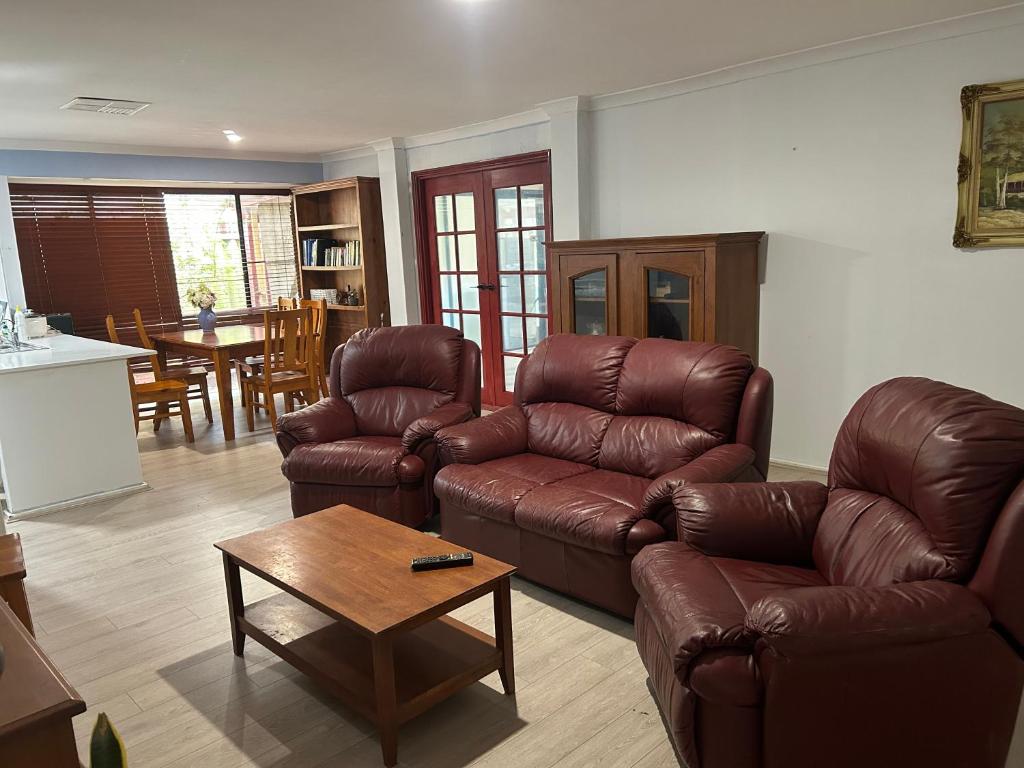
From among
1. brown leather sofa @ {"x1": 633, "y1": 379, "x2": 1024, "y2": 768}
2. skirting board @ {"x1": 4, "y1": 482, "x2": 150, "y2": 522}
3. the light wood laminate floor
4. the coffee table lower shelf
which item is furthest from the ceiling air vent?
brown leather sofa @ {"x1": 633, "y1": 379, "x2": 1024, "y2": 768}

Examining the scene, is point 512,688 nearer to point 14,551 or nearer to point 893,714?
point 893,714

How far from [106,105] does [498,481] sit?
345 cm

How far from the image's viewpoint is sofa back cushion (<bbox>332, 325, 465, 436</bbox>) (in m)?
4.02

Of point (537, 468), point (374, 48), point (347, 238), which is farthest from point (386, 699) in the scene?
point (347, 238)

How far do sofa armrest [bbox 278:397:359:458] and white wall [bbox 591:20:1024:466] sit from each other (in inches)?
91.6

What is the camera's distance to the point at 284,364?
5.83 metres

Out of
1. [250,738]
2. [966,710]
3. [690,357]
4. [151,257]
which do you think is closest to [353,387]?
[690,357]

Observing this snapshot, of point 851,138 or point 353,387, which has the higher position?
point 851,138

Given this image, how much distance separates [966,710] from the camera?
5.64ft

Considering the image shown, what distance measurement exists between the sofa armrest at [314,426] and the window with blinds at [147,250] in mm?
3988

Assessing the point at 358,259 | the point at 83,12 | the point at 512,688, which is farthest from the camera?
the point at 358,259

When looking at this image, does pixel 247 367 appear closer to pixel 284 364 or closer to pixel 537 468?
pixel 284 364

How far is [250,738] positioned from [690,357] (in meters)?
2.10

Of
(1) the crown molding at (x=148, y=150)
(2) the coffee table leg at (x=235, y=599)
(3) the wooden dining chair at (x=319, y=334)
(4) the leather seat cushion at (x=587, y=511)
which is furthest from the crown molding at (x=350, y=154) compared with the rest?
(2) the coffee table leg at (x=235, y=599)
